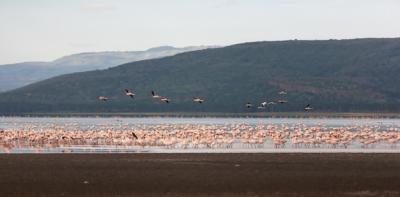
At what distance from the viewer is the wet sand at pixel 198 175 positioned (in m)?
27.6

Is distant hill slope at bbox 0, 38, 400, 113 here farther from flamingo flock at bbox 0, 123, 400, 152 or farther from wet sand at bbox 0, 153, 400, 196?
wet sand at bbox 0, 153, 400, 196

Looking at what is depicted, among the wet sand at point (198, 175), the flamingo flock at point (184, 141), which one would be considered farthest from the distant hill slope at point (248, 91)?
the wet sand at point (198, 175)

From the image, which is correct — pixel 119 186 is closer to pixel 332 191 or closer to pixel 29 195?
pixel 29 195

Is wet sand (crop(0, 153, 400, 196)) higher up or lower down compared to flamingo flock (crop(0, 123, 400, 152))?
lower down

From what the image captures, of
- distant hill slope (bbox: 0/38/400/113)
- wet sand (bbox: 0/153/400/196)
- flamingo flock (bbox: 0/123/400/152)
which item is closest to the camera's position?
wet sand (bbox: 0/153/400/196)

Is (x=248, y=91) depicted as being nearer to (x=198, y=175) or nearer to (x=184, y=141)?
(x=184, y=141)

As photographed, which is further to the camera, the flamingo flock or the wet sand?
the flamingo flock

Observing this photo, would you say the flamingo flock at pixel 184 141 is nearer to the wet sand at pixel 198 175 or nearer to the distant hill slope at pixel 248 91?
the wet sand at pixel 198 175

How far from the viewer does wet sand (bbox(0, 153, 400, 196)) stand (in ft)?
90.5

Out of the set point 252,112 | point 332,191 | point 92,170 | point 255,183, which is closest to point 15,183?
point 92,170

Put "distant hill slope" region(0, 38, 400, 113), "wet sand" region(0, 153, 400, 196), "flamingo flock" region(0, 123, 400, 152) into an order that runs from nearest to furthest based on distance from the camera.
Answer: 1. "wet sand" region(0, 153, 400, 196)
2. "flamingo flock" region(0, 123, 400, 152)
3. "distant hill slope" region(0, 38, 400, 113)

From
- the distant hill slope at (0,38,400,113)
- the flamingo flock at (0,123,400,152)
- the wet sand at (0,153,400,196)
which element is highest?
the distant hill slope at (0,38,400,113)

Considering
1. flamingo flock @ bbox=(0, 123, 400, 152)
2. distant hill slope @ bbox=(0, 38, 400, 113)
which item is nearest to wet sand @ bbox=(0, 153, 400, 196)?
flamingo flock @ bbox=(0, 123, 400, 152)

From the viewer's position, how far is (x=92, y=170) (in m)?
33.2
